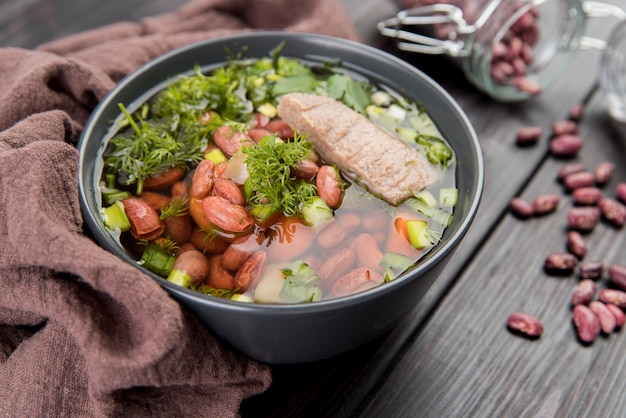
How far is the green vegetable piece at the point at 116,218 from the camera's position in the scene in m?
1.43

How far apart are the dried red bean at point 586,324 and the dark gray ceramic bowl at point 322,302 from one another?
1.63 ft

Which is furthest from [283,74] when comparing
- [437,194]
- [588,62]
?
[588,62]

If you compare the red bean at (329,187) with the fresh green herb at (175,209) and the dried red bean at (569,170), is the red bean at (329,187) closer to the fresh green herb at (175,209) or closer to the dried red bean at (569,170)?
the fresh green herb at (175,209)

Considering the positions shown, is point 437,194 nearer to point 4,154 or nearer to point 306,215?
point 306,215

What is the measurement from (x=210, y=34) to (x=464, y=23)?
893 mm

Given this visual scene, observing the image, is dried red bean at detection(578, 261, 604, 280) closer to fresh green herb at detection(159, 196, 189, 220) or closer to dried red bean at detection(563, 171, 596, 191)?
dried red bean at detection(563, 171, 596, 191)

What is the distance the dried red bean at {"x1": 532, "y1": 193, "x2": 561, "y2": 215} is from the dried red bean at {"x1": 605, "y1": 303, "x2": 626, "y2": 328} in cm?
36

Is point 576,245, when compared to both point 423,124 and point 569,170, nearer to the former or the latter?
point 569,170

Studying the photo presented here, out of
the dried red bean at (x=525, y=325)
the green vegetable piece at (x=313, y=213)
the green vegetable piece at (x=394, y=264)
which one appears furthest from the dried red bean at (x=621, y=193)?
the green vegetable piece at (x=313, y=213)

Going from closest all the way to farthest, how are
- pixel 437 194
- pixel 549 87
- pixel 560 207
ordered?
1. pixel 437 194
2. pixel 560 207
3. pixel 549 87

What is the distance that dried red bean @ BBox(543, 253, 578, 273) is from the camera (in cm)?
179

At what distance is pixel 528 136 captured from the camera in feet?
7.06

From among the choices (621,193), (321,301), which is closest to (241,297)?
(321,301)

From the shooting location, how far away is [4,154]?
132cm
